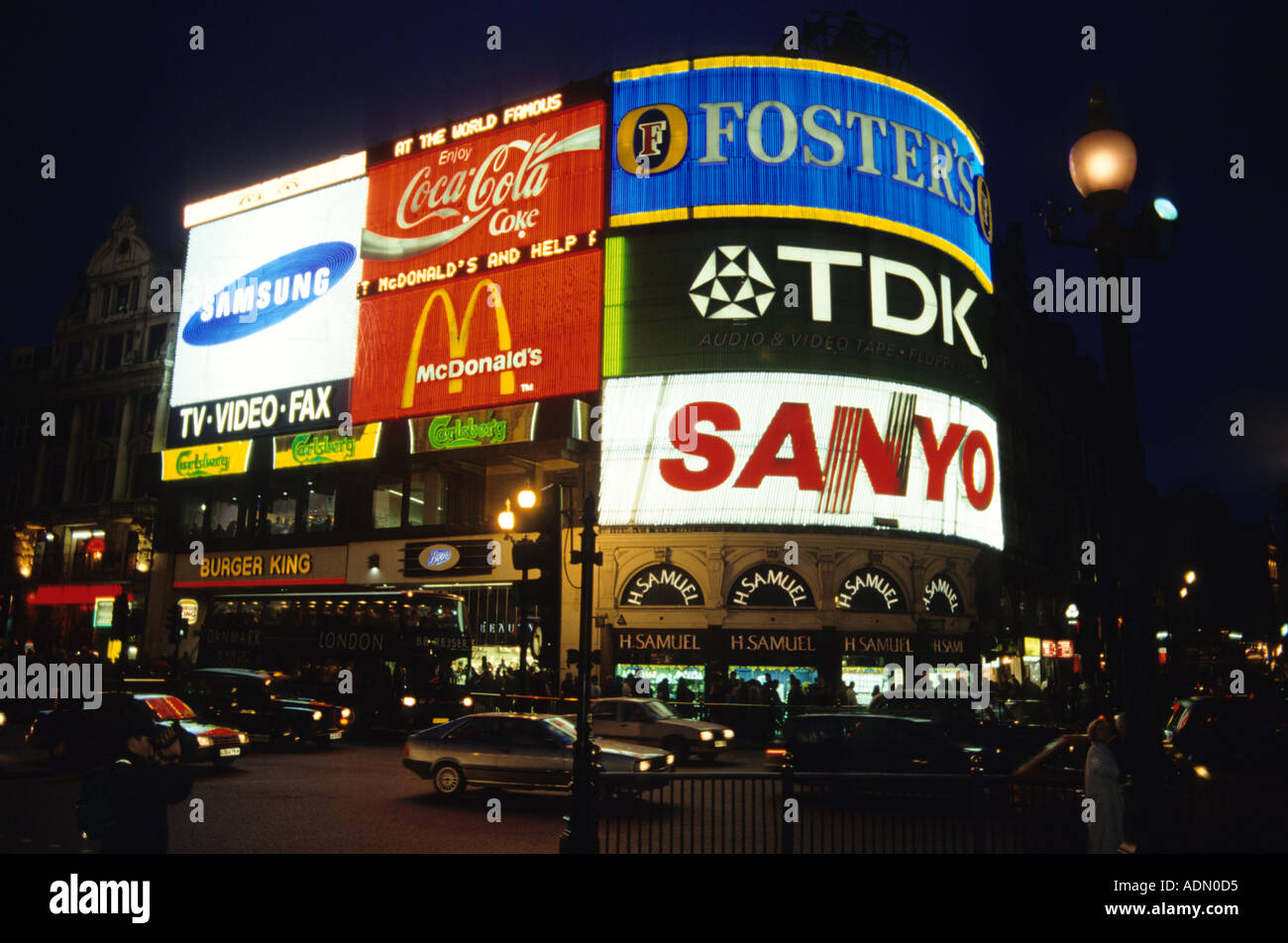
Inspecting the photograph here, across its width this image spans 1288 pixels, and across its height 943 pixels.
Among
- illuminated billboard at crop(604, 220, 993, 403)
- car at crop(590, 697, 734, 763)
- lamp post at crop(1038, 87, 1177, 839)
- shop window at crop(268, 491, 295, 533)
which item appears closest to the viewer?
lamp post at crop(1038, 87, 1177, 839)

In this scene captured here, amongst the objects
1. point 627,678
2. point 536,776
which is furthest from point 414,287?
point 536,776

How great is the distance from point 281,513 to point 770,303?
25072 mm

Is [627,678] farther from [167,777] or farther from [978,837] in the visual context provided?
[167,777]

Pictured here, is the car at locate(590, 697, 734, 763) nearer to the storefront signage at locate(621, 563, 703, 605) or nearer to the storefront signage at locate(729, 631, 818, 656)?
the storefront signage at locate(729, 631, 818, 656)

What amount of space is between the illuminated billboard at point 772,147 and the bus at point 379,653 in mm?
15957

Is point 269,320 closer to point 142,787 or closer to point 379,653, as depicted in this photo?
point 379,653

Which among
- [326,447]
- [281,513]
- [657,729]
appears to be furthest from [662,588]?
[281,513]

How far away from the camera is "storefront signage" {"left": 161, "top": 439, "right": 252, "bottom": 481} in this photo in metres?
42.6

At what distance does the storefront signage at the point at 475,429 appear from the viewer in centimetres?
3450

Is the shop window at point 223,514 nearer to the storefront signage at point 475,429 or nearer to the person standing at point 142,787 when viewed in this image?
the storefront signage at point 475,429

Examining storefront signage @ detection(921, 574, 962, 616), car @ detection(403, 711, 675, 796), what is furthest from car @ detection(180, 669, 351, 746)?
storefront signage @ detection(921, 574, 962, 616)

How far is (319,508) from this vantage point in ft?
140

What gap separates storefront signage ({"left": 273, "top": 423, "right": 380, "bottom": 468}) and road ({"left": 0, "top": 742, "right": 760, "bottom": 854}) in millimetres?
20075

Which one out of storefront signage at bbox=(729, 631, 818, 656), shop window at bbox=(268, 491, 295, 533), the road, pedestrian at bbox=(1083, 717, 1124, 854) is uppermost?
shop window at bbox=(268, 491, 295, 533)
